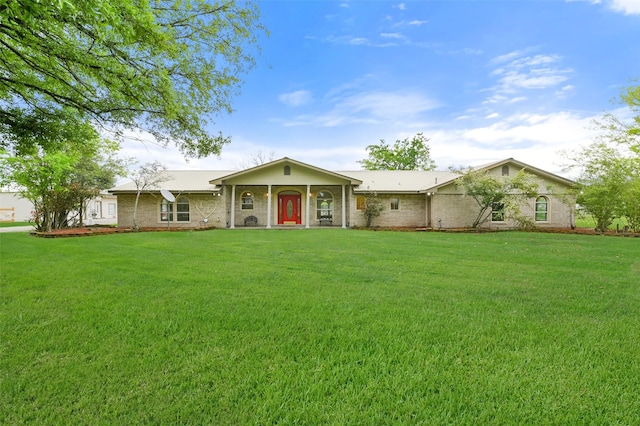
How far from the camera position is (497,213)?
17.3 metres

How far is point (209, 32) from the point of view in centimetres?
505

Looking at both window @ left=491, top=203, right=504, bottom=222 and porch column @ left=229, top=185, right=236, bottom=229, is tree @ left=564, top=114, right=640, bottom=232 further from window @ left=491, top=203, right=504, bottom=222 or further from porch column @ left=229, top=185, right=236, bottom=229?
porch column @ left=229, top=185, right=236, bottom=229

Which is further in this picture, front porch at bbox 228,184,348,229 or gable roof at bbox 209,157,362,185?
front porch at bbox 228,184,348,229

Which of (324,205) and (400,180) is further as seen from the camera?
(400,180)

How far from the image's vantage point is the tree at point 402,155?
3750 cm

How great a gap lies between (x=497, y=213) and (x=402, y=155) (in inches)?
847

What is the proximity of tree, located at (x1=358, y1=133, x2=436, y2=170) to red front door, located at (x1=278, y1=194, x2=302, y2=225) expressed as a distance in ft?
66.1

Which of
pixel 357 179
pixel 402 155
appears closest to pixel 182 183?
pixel 357 179

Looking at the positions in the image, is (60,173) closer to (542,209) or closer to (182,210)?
(182,210)

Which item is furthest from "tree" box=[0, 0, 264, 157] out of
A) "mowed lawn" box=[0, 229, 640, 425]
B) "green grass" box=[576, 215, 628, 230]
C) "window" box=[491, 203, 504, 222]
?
"green grass" box=[576, 215, 628, 230]

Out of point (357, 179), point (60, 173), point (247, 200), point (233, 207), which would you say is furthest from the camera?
point (247, 200)

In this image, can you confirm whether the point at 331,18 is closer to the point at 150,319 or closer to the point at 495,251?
the point at 495,251

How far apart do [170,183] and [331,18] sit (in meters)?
13.3

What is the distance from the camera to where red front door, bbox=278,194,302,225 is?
19.8m
